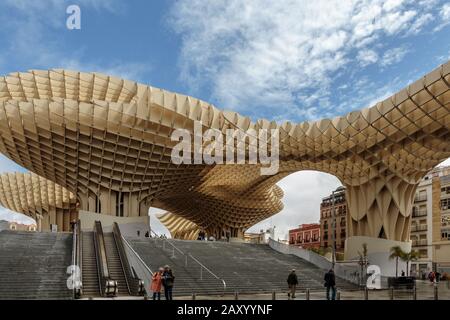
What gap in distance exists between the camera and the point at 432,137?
122 feet

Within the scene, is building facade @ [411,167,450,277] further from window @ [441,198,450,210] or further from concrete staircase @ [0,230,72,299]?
concrete staircase @ [0,230,72,299]

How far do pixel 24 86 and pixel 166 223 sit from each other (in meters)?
66.0

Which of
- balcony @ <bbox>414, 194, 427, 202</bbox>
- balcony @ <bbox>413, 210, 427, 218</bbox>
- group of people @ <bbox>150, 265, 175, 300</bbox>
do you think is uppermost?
balcony @ <bbox>414, 194, 427, 202</bbox>

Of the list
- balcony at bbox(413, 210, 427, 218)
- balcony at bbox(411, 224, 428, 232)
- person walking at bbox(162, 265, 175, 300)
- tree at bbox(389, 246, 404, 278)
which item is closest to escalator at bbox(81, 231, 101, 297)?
person walking at bbox(162, 265, 175, 300)

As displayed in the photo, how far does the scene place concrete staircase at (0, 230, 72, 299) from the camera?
20766mm

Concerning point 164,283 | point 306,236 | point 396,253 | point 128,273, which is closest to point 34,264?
point 128,273

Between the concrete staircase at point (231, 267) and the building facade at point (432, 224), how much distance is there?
3645 centimetres

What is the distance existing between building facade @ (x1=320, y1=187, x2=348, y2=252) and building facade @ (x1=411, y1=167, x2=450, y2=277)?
2336 cm

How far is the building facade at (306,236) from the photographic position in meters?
113

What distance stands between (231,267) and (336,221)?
72.6 m

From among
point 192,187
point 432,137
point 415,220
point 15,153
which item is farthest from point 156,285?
point 415,220

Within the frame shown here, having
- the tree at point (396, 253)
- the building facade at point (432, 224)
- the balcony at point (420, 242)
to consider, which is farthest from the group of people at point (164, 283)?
the balcony at point (420, 242)

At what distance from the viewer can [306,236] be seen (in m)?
118
